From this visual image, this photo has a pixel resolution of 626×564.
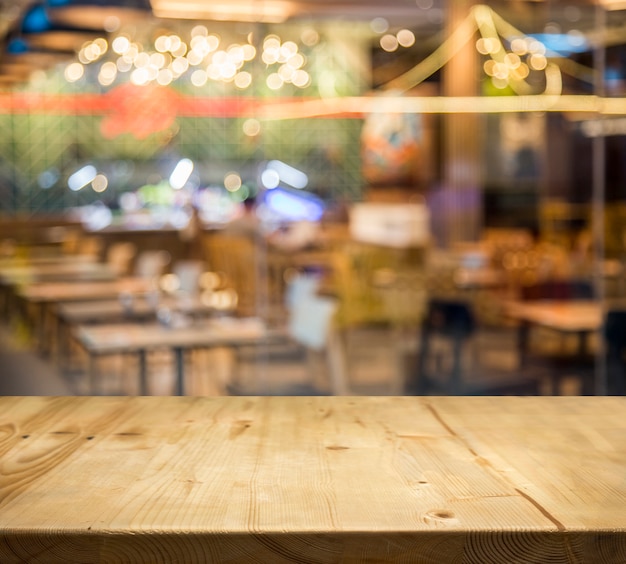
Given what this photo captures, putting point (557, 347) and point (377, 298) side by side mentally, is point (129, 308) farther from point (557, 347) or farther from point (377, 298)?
point (557, 347)

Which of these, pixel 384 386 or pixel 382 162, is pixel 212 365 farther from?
pixel 382 162

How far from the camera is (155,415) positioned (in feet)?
4.67

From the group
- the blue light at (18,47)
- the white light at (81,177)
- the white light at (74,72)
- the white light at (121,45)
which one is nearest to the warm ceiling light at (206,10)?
the white light at (121,45)

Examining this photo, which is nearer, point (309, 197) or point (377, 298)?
point (309, 197)

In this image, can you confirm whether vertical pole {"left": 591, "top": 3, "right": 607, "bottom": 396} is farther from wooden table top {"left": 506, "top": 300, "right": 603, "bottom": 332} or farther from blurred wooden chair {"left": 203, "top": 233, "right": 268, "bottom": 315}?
blurred wooden chair {"left": 203, "top": 233, "right": 268, "bottom": 315}

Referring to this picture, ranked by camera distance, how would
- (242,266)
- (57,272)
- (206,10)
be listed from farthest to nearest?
(57,272) < (242,266) < (206,10)

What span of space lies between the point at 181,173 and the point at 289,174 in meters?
0.59

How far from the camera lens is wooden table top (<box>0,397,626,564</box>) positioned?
3.03 ft

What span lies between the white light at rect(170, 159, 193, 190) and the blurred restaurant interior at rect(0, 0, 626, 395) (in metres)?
0.01

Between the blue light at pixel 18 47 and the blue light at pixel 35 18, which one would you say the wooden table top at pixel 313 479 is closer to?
the blue light at pixel 18 47

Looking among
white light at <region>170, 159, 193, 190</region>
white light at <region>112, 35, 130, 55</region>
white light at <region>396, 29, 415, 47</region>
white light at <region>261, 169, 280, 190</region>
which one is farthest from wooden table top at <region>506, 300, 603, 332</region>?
white light at <region>112, 35, 130, 55</region>

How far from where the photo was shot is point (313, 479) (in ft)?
3.57

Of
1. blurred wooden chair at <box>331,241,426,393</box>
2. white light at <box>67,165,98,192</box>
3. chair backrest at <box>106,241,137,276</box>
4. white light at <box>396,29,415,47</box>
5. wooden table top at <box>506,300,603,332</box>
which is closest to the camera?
wooden table top at <box>506,300,603,332</box>

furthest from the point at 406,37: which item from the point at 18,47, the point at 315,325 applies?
the point at 18,47
